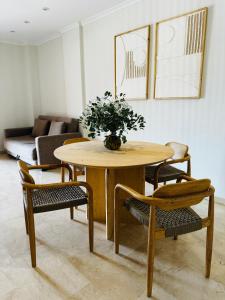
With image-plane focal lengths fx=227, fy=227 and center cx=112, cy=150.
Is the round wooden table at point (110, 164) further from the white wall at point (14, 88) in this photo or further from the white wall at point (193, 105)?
the white wall at point (14, 88)

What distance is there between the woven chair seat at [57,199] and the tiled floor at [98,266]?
434 mm

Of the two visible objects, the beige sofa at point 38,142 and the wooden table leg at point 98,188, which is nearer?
the wooden table leg at point 98,188

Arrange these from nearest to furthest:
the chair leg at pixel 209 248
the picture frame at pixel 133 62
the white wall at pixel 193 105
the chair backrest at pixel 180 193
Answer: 1. the chair backrest at pixel 180 193
2. the chair leg at pixel 209 248
3. the white wall at pixel 193 105
4. the picture frame at pixel 133 62

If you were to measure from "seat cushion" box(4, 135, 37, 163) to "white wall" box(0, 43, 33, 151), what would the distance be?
0.68 meters

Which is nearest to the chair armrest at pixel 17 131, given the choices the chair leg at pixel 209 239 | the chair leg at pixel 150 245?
the chair leg at pixel 150 245

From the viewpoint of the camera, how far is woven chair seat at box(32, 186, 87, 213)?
1.62m

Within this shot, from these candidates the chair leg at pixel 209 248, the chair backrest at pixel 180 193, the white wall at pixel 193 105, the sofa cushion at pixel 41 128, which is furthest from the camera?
the sofa cushion at pixel 41 128

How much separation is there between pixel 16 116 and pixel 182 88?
13.6 ft

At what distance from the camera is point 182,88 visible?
275 cm

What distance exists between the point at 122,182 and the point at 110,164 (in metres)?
0.54

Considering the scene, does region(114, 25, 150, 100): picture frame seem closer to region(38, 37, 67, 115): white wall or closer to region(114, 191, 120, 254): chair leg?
region(38, 37, 67, 115): white wall

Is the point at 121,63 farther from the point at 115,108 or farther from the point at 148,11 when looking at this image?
the point at 115,108

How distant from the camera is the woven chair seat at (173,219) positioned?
136 centimetres

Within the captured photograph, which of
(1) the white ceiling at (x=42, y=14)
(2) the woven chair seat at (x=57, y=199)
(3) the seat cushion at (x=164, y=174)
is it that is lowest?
(2) the woven chair seat at (x=57, y=199)
